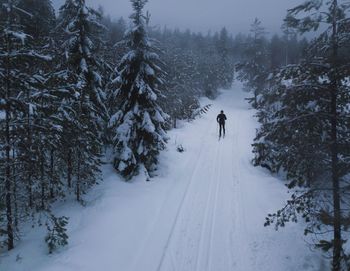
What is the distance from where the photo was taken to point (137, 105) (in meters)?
14.5

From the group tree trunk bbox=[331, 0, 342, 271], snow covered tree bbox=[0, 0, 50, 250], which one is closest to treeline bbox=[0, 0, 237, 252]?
snow covered tree bbox=[0, 0, 50, 250]

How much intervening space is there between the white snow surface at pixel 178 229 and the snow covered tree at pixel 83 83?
146 cm

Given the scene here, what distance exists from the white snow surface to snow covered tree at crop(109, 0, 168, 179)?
130 cm

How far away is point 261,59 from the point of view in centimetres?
4400

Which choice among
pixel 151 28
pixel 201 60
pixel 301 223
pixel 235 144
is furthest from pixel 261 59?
pixel 301 223

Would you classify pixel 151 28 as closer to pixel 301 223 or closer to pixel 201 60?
pixel 301 223

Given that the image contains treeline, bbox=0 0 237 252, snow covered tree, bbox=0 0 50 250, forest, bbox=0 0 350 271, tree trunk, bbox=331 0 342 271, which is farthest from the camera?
treeline, bbox=0 0 237 252

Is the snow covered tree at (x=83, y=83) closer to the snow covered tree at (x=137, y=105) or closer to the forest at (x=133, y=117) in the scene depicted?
the forest at (x=133, y=117)

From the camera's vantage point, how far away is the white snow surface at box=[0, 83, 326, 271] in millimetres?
8641

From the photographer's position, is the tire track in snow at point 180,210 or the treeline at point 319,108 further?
the tire track in snow at point 180,210

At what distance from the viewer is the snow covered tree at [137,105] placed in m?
14.1

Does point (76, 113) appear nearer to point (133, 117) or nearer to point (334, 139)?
point (133, 117)

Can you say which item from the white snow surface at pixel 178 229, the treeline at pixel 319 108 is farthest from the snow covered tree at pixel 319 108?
the white snow surface at pixel 178 229

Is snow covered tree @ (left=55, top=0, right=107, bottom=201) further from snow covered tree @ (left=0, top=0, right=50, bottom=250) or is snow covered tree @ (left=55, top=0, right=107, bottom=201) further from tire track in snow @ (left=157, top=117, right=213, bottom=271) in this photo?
tire track in snow @ (left=157, top=117, right=213, bottom=271)
